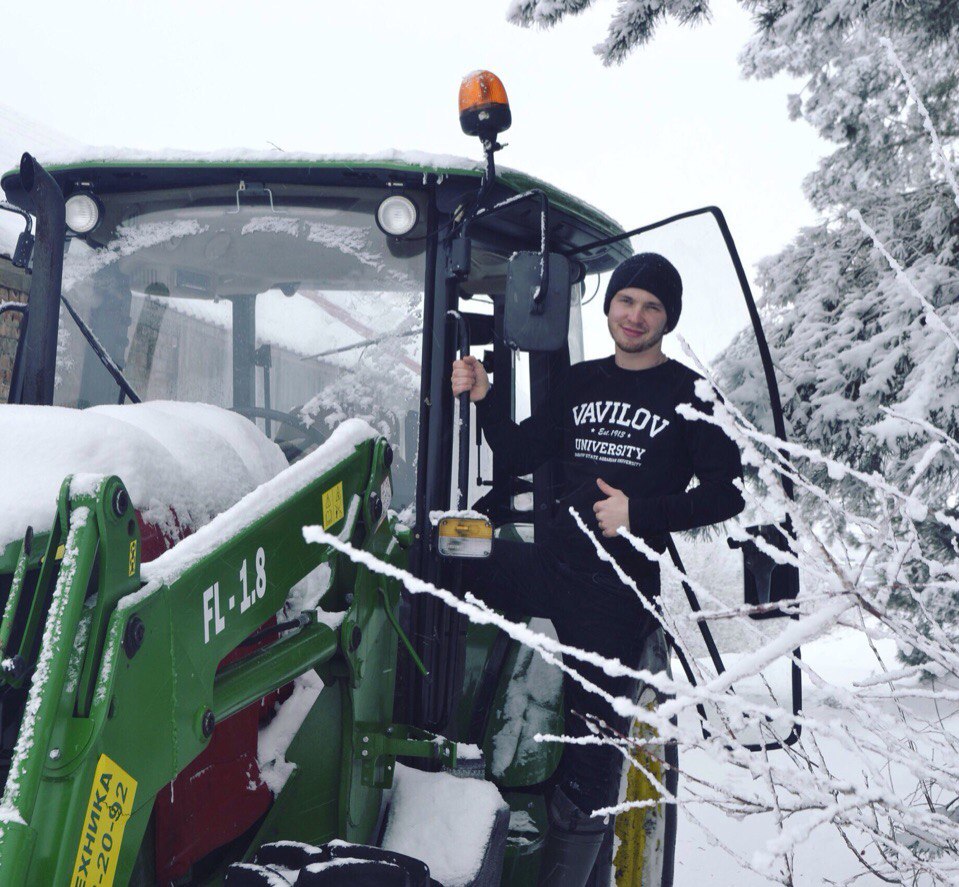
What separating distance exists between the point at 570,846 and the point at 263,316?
1689mm

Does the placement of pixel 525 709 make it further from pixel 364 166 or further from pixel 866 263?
pixel 866 263

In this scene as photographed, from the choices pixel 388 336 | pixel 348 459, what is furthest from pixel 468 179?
pixel 348 459

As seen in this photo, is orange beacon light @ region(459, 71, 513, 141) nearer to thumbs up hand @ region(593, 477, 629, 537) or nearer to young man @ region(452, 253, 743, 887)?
young man @ region(452, 253, 743, 887)

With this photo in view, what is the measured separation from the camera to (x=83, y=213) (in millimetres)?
2670

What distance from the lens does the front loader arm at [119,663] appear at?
4.03 ft

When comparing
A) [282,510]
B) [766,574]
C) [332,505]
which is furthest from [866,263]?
[282,510]

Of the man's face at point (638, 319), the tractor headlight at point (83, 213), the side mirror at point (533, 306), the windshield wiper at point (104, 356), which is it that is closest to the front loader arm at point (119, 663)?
the side mirror at point (533, 306)

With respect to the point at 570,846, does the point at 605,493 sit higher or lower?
higher

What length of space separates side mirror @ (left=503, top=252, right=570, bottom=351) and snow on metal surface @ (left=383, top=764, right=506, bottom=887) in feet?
3.61

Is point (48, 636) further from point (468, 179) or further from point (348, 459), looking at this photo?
point (468, 179)

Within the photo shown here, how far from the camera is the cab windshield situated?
2555 millimetres

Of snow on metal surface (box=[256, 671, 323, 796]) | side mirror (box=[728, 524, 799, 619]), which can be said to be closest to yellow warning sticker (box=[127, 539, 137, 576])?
snow on metal surface (box=[256, 671, 323, 796])

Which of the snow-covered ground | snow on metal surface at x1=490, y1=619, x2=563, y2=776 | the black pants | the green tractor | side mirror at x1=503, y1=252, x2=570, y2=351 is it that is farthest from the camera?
the snow-covered ground

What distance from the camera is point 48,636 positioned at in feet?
4.18
